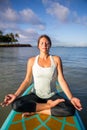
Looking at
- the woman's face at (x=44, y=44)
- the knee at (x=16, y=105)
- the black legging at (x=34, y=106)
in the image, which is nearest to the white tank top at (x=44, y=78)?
the black legging at (x=34, y=106)

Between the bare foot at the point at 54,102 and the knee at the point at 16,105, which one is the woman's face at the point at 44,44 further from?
the knee at the point at 16,105

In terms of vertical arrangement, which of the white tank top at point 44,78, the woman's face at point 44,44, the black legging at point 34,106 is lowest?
the black legging at point 34,106

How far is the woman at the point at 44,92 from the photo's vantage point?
16.3ft

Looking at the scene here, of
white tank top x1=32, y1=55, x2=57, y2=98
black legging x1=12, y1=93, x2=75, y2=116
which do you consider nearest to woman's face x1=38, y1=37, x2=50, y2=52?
white tank top x1=32, y1=55, x2=57, y2=98

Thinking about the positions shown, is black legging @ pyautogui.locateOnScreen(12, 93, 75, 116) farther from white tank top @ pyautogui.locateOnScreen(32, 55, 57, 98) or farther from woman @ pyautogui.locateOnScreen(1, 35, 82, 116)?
white tank top @ pyautogui.locateOnScreen(32, 55, 57, 98)

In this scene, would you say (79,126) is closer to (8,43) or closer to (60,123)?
(60,123)

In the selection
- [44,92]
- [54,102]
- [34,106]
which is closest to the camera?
[54,102]

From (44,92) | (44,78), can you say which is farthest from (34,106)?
(44,78)

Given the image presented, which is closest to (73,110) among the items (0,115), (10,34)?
(0,115)

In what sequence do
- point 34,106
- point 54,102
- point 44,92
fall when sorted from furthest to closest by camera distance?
point 44,92 → point 34,106 → point 54,102

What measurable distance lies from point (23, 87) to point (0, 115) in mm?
1901

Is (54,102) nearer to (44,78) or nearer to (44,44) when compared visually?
(44,78)

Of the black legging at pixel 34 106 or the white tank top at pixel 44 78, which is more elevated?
the white tank top at pixel 44 78

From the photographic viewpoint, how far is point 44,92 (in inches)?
206
